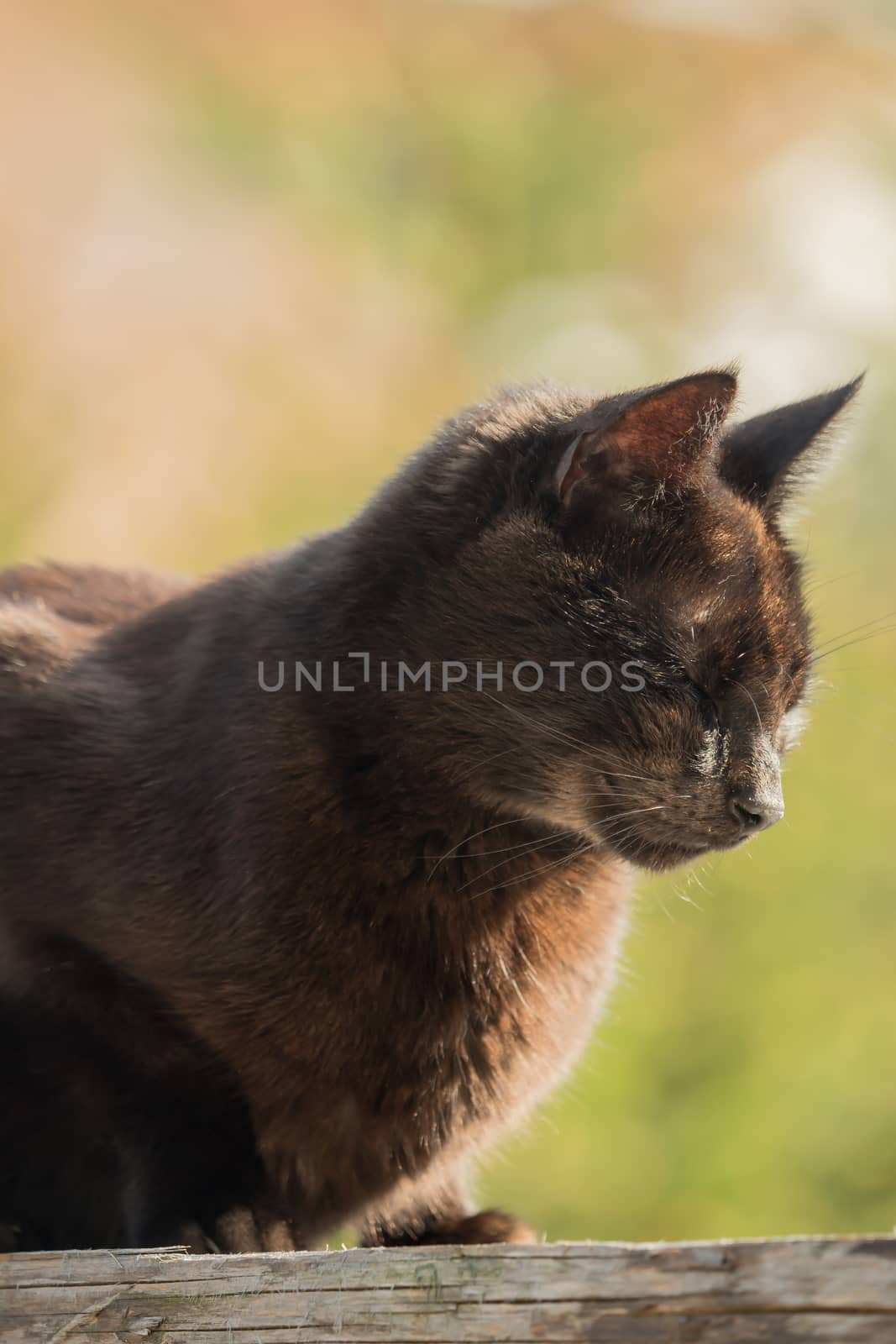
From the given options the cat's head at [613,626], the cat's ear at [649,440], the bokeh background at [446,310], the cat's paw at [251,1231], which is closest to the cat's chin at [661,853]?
the cat's head at [613,626]

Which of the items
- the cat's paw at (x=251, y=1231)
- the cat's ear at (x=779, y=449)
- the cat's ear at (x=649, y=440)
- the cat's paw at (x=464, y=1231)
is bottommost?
the cat's paw at (x=464, y=1231)

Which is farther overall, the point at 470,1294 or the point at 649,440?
the point at 649,440

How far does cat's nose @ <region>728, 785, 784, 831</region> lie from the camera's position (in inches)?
55.7

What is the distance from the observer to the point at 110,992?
5.16 feet

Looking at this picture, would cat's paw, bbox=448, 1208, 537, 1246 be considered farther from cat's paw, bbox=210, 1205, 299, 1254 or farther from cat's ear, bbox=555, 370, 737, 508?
cat's ear, bbox=555, 370, 737, 508

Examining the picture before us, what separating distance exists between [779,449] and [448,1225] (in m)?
1.10

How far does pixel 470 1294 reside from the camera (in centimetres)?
102

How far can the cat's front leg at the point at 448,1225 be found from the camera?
182 cm

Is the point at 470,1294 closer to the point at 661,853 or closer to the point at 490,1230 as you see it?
the point at 661,853

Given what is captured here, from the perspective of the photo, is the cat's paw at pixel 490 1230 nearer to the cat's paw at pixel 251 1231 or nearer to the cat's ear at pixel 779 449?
the cat's paw at pixel 251 1231

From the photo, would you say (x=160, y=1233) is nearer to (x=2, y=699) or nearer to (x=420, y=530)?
(x=2, y=699)

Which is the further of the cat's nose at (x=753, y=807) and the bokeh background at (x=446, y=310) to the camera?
the bokeh background at (x=446, y=310)

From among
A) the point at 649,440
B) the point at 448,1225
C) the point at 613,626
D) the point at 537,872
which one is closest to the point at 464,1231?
the point at 448,1225

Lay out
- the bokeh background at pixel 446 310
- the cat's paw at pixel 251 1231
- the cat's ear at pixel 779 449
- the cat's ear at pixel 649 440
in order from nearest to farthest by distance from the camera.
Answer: the cat's ear at pixel 649 440 < the cat's paw at pixel 251 1231 < the cat's ear at pixel 779 449 < the bokeh background at pixel 446 310
